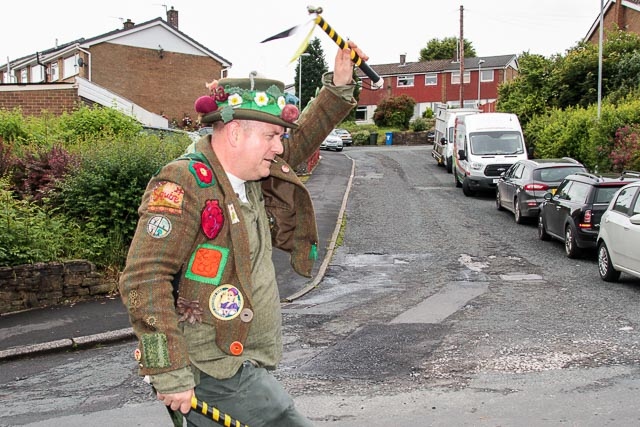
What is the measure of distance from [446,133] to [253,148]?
113 ft

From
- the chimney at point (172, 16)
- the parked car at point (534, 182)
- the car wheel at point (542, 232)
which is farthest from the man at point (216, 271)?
the chimney at point (172, 16)

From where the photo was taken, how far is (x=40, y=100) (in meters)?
27.7

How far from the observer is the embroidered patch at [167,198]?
2900mm

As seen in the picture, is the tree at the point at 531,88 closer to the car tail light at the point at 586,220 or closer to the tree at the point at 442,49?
the car tail light at the point at 586,220

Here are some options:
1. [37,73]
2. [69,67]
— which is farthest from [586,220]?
[37,73]

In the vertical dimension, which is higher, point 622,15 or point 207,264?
point 622,15

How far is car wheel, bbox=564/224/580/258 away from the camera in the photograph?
14664 mm

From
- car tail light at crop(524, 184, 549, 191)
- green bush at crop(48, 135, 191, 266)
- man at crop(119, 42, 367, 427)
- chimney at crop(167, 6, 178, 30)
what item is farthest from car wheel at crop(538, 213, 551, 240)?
chimney at crop(167, 6, 178, 30)

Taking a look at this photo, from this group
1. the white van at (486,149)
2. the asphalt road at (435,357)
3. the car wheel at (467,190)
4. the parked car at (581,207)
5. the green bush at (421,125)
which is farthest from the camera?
the green bush at (421,125)

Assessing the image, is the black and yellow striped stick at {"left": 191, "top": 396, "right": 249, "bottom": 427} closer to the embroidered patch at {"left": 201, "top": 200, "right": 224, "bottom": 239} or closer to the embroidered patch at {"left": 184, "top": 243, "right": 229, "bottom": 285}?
the embroidered patch at {"left": 184, "top": 243, "right": 229, "bottom": 285}

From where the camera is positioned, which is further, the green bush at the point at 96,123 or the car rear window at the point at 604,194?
the green bush at the point at 96,123

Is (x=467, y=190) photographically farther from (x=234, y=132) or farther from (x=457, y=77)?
(x=457, y=77)

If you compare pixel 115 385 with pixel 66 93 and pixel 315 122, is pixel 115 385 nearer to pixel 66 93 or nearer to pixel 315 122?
pixel 315 122

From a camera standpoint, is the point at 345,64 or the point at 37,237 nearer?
the point at 345,64
